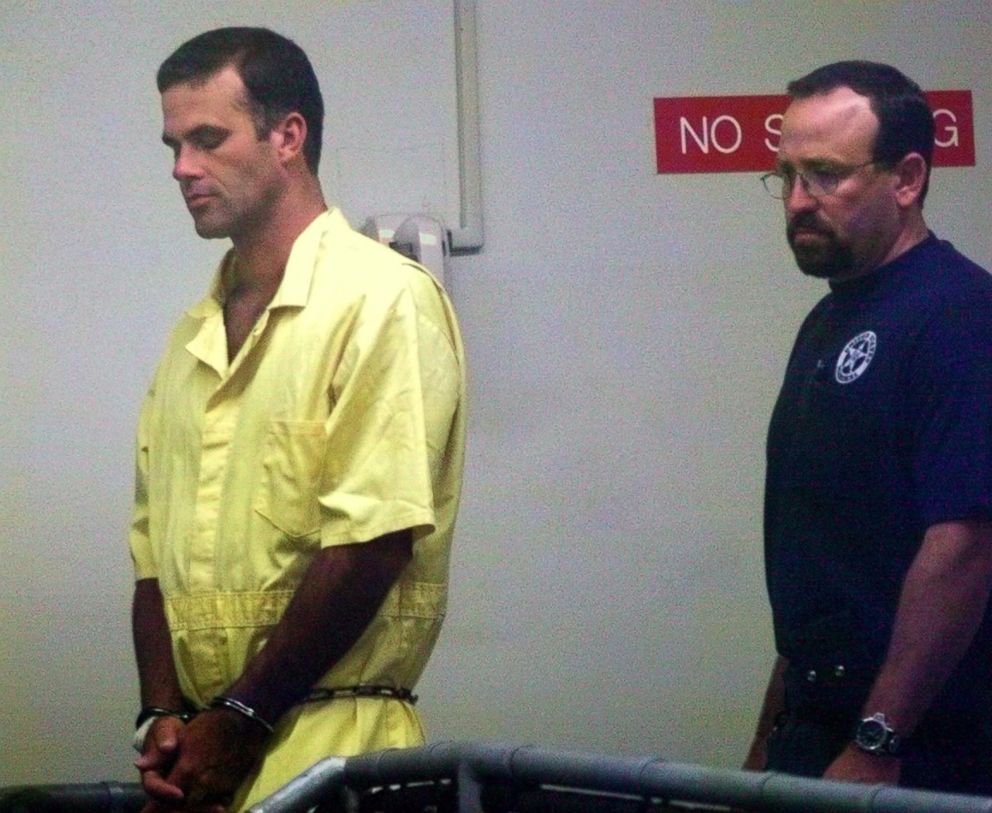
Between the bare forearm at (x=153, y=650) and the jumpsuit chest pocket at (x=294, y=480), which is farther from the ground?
the jumpsuit chest pocket at (x=294, y=480)

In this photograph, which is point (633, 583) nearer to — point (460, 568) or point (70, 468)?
point (460, 568)

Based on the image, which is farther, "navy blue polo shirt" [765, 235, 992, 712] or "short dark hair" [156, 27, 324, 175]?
"short dark hair" [156, 27, 324, 175]

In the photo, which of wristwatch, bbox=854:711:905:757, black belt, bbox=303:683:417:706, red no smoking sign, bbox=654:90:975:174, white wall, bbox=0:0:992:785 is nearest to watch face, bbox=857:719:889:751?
wristwatch, bbox=854:711:905:757

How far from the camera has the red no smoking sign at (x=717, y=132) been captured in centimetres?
298

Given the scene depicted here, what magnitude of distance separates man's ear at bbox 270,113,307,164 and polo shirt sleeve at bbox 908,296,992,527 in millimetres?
733

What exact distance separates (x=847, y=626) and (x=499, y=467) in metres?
1.16

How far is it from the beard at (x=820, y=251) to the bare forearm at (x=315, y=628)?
607 millimetres

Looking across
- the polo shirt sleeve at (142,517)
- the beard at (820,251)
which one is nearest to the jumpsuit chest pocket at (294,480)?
the polo shirt sleeve at (142,517)

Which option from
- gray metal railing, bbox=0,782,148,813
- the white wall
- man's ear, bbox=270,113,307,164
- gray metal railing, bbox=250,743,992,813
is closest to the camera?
gray metal railing, bbox=250,743,992,813

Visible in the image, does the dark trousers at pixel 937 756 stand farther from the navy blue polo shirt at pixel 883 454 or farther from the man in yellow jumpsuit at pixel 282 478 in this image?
the man in yellow jumpsuit at pixel 282 478

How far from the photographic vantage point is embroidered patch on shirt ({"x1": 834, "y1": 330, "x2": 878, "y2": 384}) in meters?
1.88

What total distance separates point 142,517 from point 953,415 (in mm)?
953

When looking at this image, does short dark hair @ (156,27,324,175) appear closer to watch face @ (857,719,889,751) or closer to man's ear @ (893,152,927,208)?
man's ear @ (893,152,927,208)

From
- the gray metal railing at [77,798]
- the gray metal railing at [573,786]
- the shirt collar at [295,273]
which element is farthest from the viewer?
the gray metal railing at [77,798]
